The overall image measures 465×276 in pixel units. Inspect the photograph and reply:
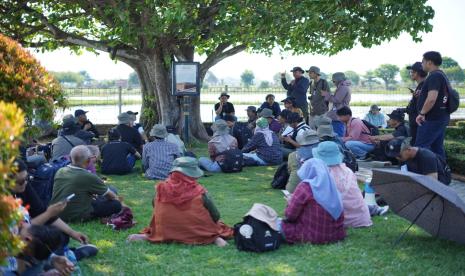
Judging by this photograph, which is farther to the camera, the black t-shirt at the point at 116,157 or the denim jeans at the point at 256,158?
the denim jeans at the point at 256,158

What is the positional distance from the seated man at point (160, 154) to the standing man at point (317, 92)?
4663 millimetres

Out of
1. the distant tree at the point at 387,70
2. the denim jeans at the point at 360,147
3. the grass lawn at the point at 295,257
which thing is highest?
the distant tree at the point at 387,70

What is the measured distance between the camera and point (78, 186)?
7.27m

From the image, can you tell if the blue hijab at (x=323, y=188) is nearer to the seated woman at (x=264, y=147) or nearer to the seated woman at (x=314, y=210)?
the seated woman at (x=314, y=210)

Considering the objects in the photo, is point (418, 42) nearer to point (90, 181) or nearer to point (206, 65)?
point (206, 65)

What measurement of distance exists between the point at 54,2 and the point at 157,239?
10.4 metres

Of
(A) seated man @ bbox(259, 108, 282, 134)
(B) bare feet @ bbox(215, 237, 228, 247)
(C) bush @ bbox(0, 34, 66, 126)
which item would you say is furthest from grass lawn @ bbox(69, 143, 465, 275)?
(A) seated man @ bbox(259, 108, 282, 134)

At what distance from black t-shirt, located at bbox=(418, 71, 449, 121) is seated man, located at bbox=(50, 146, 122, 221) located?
4.41 meters

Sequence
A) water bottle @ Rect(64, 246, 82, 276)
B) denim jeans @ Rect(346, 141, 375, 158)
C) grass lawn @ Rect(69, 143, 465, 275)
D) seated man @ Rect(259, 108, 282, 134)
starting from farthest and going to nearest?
1. seated man @ Rect(259, 108, 282, 134)
2. denim jeans @ Rect(346, 141, 375, 158)
3. grass lawn @ Rect(69, 143, 465, 275)
4. water bottle @ Rect(64, 246, 82, 276)

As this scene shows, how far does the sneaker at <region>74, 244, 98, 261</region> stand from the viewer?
247 inches

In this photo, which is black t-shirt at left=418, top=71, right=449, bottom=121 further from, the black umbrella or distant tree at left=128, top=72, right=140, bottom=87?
distant tree at left=128, top=72, right=140, bottom=87

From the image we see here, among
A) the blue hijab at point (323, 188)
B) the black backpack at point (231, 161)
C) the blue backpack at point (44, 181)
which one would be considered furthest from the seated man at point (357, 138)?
the blue backpack at point (44, 181)

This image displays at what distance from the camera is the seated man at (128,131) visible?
12.3 metres

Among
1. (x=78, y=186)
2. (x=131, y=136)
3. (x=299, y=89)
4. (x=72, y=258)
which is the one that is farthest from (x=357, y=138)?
(x=72, y=258)
